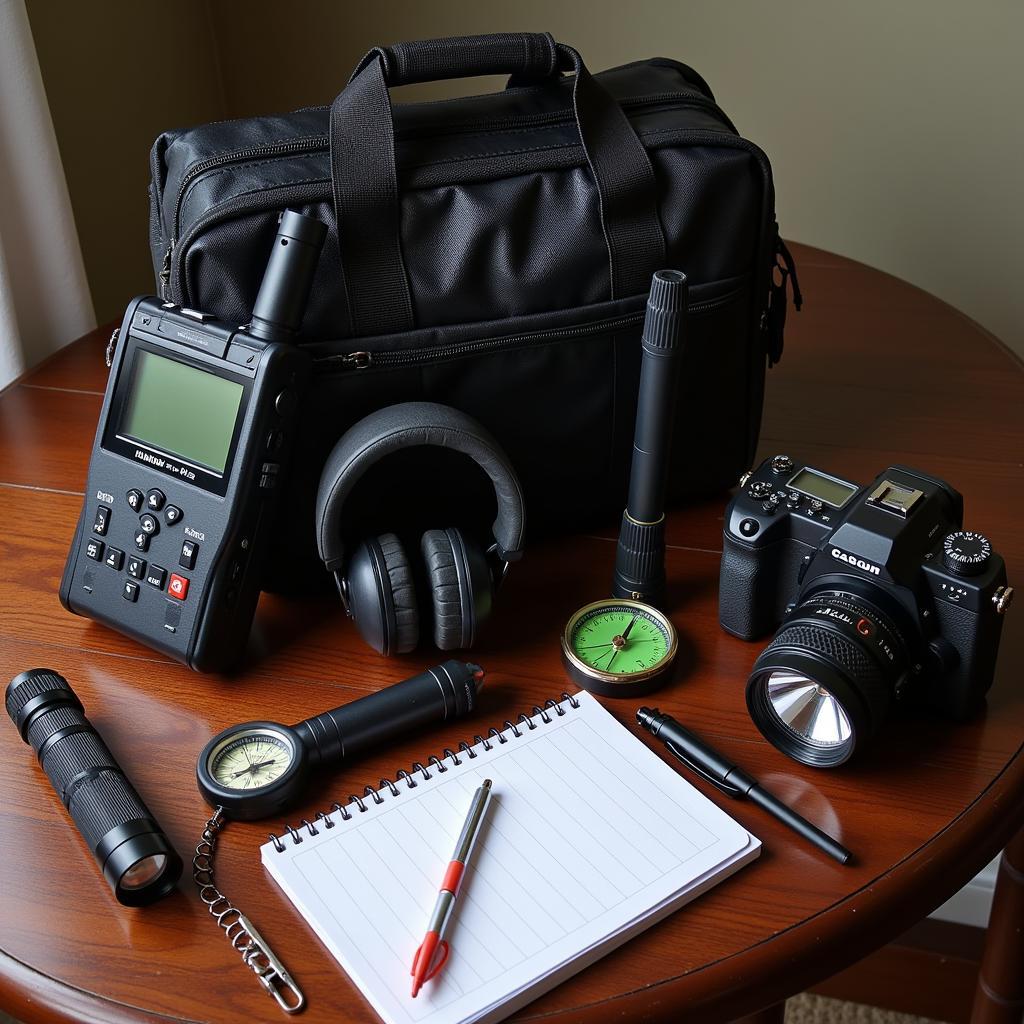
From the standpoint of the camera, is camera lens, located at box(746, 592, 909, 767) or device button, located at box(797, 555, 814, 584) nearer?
camera lens, located at box(746, 592, 909, 767)

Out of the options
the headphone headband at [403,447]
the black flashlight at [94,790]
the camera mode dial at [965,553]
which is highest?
the headphone headband at [403,447]

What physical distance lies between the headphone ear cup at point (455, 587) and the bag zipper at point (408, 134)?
32 centimetres

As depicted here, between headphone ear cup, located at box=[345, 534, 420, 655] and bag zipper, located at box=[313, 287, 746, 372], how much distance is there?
139 mm

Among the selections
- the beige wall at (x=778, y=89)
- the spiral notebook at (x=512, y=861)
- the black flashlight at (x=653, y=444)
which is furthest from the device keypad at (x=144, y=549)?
the beige wall at (x=778, y=89)

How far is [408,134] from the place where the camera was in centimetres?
92

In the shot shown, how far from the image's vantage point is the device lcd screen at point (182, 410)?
836mm

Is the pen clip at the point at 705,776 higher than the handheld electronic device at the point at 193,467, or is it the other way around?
the handheld electronic device at the point at 193,467

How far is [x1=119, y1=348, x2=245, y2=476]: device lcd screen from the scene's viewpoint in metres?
0.84

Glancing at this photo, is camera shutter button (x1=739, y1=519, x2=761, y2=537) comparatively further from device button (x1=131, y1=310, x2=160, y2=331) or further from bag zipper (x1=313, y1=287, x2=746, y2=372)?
device button (x1=131, y1=310, x2=160, y2=331)

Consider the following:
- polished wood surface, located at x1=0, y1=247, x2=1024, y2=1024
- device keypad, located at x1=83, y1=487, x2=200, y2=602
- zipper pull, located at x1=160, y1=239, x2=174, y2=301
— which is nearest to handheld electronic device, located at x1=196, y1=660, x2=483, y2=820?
polished wood surface, located at x1=0, y1=247, x2=1024, y2=1024

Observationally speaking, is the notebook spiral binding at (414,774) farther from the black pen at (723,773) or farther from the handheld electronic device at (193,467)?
the handheld electronic device at (193,467)

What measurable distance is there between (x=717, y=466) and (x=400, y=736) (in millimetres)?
405

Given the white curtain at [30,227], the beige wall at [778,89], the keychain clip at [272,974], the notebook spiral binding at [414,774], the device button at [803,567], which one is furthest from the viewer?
the beige wall at [778,89]

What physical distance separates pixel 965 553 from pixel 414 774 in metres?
0.39
